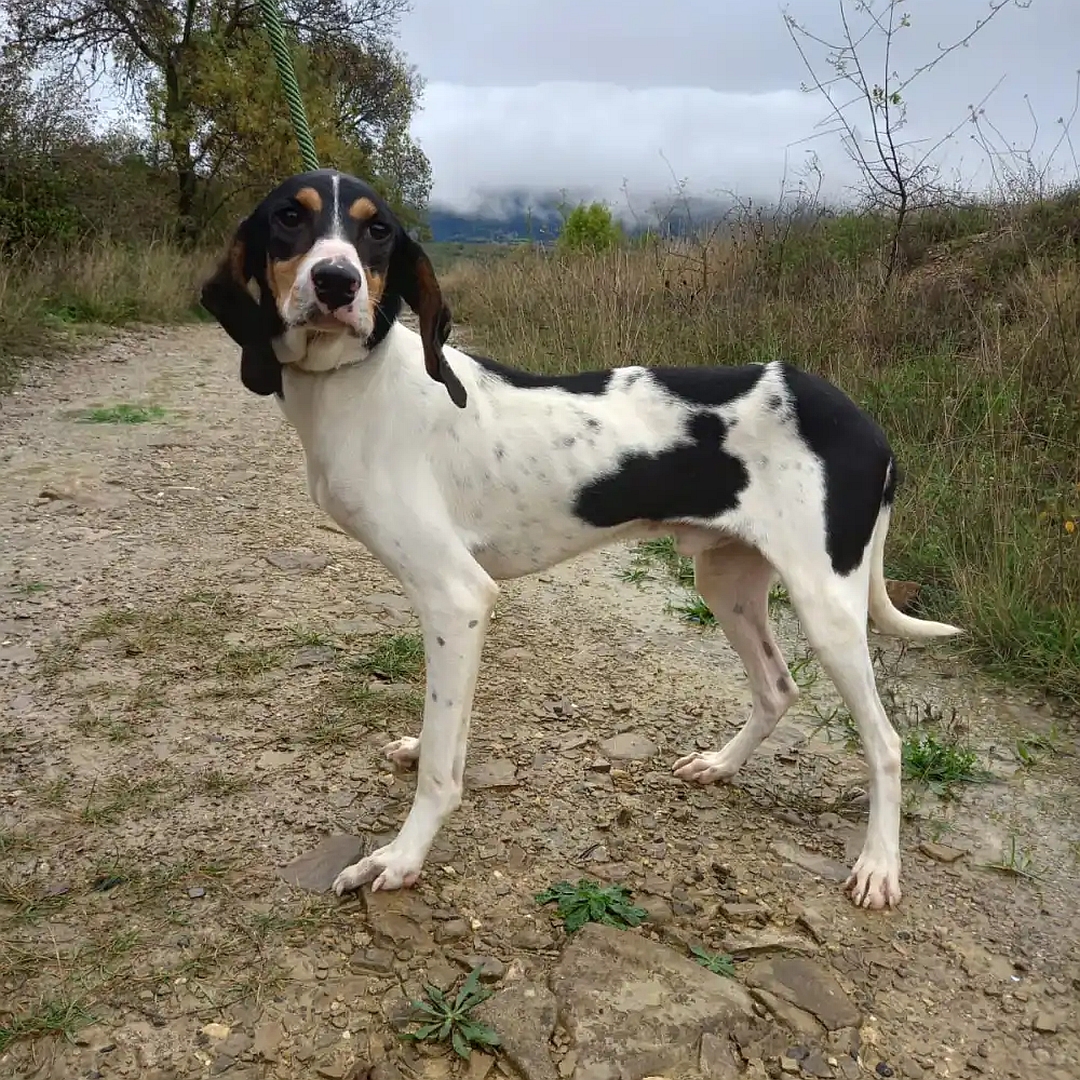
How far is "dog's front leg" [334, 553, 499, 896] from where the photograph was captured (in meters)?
2.24

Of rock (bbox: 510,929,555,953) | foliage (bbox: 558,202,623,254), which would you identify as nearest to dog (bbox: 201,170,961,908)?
rock (bbox: 510,929,555,953)

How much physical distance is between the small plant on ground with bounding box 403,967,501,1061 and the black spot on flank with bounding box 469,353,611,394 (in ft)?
4.90

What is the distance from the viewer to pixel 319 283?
2010 millimetres

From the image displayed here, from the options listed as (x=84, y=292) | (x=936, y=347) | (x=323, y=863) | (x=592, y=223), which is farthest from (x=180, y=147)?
(x=323, y=863)

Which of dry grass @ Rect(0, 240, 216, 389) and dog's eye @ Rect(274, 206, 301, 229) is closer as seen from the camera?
dog's eye @ Rect(274, 206, 301, 229)

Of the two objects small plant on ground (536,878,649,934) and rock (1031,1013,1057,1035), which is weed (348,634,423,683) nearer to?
small plant on ground (536,878,649,934)

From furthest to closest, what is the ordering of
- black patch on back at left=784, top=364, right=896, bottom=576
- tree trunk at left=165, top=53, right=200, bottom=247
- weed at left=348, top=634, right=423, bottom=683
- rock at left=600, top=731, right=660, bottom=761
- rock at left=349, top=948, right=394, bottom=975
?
tree trunk at left=165, top=53, right=200, bottom=247
weed at left=348, top=634, right=423, bottom=683
rock at left=600, top=731, right=660, bottom=761
black patch on back at left=784, top=364, right=896, bottom=576
rock at left=349, top=948, right=394, bottom=975

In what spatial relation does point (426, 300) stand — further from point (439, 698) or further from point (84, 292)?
point (84, 292)

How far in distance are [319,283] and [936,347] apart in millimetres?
5199

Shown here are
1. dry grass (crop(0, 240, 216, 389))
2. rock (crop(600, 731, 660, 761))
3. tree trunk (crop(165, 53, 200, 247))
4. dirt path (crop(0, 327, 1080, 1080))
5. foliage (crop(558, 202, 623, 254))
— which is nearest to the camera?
dirt path (crop(0, 327, 1080, 1080))

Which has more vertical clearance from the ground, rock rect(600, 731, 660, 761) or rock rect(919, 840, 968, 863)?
rock rect(600, 731, 660, 761)

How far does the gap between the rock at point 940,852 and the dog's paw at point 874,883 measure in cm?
20

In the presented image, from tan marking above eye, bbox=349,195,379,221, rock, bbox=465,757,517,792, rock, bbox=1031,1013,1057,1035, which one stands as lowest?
rock, bbox=1031,1013,1057,1035

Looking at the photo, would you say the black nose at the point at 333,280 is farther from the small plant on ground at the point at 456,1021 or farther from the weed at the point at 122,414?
the weed at the point at 122,414
